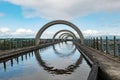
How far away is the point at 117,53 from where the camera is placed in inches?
596

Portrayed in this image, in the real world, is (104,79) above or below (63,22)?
below

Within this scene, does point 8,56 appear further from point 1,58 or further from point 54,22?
point 54,22

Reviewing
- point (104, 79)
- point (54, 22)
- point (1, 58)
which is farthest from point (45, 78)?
point (54, 22)

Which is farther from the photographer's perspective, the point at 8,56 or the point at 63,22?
the point at 63,22

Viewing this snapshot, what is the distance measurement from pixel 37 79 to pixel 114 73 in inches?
122

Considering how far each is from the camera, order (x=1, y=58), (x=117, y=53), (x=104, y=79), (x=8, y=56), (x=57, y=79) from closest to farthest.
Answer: (x=104, y=79), (x=57, y=79), (x=117, y=53), (x=1, y=58), (x=8, y=56)

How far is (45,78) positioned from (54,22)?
37172 millimetres

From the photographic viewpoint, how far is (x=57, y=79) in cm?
989

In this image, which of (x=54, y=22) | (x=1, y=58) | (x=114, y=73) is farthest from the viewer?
(x=54, y=22)

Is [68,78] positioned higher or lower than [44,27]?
lower

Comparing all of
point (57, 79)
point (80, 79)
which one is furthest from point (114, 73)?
point (57, 79)

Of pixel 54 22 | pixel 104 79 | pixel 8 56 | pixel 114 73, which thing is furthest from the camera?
pixel 54 22

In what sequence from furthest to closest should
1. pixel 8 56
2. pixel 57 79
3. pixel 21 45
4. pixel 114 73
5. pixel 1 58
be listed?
pixel 21 45 → pixel 8 56 → pixel 1 58 → pixel 57 79 → pixel 114 73

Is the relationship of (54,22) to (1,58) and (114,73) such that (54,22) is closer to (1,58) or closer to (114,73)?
(1,58)
